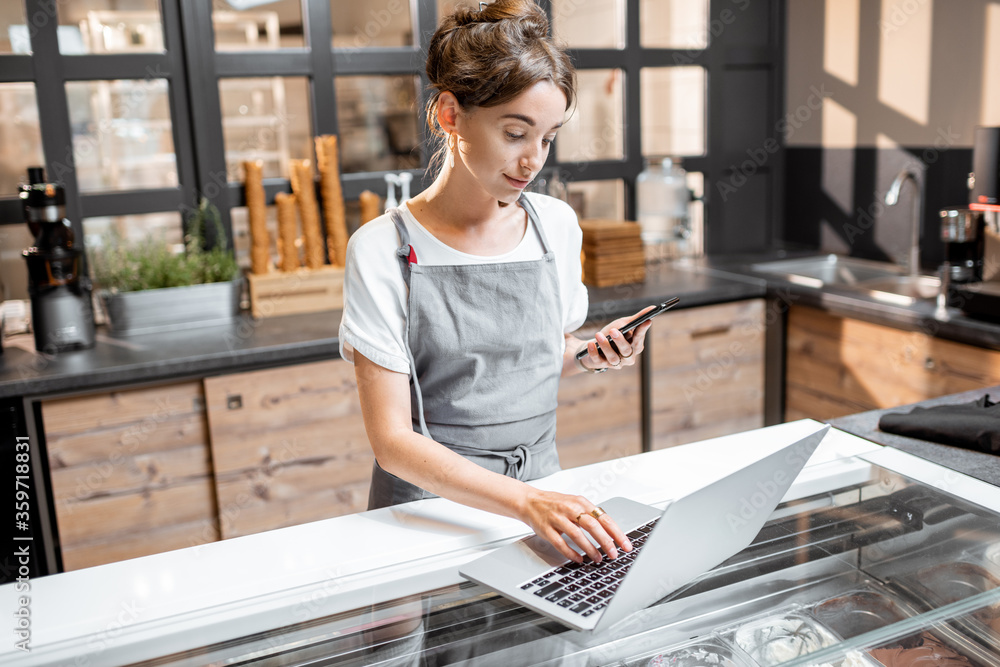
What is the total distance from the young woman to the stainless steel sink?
1.58 metres

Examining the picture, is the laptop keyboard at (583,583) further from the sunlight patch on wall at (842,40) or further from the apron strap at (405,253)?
the sunlight patch on wall at (842,40)

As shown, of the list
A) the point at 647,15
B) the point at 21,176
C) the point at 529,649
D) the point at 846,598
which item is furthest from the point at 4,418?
the point at 647,15

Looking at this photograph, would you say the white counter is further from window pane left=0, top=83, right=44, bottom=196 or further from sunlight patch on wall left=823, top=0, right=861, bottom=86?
sunlight patch on wall left=823, top=0, right=861, bottom=86

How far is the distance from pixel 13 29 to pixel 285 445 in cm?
141

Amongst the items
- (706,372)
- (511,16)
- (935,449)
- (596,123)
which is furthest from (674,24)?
(935,449)

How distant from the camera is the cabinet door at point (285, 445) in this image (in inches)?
87.0

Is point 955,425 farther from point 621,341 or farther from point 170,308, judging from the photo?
point 170,308

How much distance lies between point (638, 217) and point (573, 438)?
108 cm

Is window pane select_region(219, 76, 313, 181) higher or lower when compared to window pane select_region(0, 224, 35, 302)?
higher

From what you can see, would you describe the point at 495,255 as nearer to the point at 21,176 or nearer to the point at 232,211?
the point at 232,211

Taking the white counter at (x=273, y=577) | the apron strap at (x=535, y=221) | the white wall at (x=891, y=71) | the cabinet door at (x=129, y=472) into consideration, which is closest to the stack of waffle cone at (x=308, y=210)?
the cabinet door at (x=129, y=472)

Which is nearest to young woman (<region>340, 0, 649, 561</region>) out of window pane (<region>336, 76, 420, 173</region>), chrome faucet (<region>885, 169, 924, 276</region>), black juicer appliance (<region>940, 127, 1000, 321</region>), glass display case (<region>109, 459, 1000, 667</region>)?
glass display case (<region>109, 459, 1000, 667</region>)

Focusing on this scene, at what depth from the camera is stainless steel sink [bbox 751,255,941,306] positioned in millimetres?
2674

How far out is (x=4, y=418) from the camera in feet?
6.58
